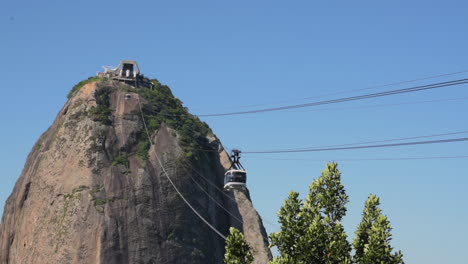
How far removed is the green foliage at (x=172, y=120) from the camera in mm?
117312

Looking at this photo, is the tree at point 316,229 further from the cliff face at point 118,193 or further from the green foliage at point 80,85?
the green foliage at point 80,85

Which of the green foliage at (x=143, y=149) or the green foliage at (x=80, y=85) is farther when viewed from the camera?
the green foliage at (x=80, y=85)

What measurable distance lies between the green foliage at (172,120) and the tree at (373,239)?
8469 cm

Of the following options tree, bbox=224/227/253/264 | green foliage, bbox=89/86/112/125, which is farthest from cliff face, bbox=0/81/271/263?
tree, bbox=224/227/253/264

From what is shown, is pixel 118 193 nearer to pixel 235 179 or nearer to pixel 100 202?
pixel 100 202

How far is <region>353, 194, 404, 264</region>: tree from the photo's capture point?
94.4 ft

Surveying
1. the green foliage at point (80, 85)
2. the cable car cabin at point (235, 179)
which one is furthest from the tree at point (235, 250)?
the green foliage at point (80, 85)

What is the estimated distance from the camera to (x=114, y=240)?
104188mm

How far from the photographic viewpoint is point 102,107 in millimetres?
116250

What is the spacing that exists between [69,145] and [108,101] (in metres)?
9.87

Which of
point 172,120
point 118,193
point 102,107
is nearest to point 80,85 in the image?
point 102,107

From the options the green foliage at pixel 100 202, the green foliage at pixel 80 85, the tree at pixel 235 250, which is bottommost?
the tree at pixel 235 250

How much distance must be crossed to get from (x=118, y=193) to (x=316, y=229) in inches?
3197

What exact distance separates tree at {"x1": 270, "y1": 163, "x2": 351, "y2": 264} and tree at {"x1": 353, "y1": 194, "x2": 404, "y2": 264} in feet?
2.10
